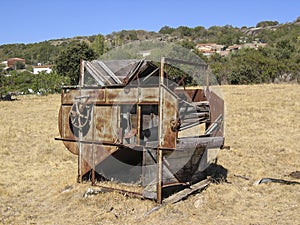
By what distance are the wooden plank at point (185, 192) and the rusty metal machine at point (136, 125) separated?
0.56 ft

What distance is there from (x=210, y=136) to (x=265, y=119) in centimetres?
912

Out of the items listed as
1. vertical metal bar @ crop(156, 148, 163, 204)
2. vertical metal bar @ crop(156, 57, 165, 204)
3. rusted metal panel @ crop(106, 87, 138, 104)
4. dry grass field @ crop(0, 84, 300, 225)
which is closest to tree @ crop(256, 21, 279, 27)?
dry grass field @ crop(0, 84, 300, 225)

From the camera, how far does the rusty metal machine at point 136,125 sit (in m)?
6.36

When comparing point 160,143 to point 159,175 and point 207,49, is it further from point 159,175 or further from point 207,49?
point 207,49

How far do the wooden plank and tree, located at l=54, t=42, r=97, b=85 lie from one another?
32231 mm

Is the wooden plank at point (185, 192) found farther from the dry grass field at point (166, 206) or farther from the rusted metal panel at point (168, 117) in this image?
the rusted metal panel at point (168, 117)

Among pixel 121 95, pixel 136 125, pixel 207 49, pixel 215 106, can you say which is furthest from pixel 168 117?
pixel 207 49

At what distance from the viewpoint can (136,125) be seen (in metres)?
6.91

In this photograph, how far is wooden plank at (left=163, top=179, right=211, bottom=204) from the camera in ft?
21.3

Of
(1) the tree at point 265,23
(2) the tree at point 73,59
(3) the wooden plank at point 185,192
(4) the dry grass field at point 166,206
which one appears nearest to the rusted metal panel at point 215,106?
(3) the wooden plank at point 185,192

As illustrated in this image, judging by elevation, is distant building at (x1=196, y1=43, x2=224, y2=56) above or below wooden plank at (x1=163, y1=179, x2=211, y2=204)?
above

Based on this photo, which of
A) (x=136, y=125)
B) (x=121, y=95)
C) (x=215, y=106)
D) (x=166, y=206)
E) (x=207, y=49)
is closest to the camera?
(x=166, y=206)

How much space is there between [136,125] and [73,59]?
35189mm

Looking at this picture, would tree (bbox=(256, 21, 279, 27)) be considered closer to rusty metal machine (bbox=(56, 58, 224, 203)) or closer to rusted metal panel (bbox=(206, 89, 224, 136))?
rusted metal panel (bbox=(206, 89, 224, 136))
